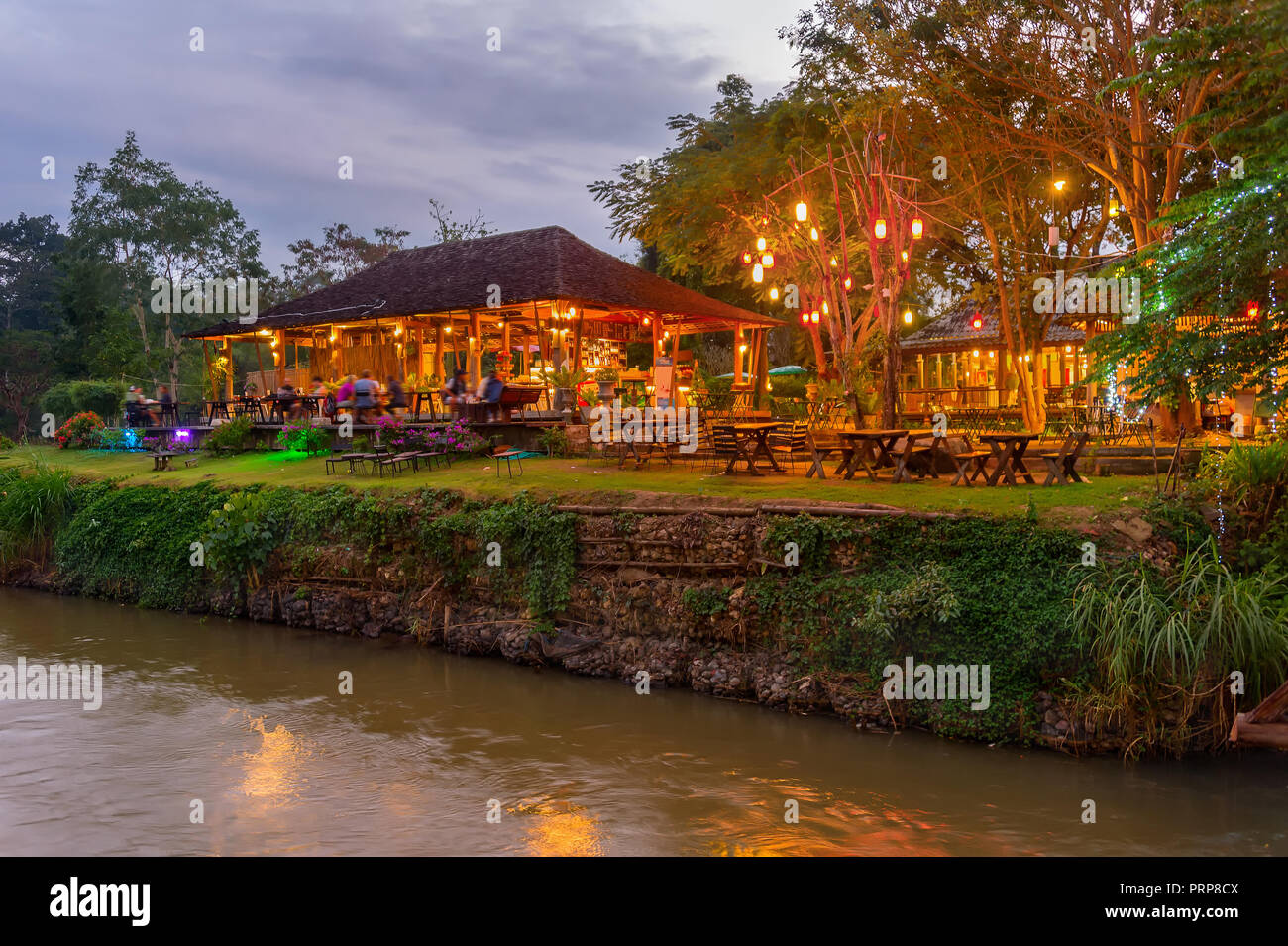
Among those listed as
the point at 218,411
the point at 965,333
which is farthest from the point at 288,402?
the point at 965,333

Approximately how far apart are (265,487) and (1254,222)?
14.8 meters

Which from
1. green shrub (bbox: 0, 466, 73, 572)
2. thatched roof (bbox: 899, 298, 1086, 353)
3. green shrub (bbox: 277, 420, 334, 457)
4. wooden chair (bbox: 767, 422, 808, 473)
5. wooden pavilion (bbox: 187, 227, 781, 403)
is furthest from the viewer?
thatched roof (bbox: 899, 298, 1086, 353)

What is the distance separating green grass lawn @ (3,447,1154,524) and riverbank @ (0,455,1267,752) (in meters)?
0.42

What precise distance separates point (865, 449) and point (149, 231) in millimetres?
46686

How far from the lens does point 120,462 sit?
2175 centimetres

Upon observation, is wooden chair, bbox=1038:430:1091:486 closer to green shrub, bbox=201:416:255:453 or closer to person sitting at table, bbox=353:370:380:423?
person sitting at table, bbox=353:370:380:423

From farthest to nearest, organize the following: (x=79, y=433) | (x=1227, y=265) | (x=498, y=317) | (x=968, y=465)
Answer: (x=79, y=433), (x=498, y=317), (x=968, y=465), (x=1227, y=265)

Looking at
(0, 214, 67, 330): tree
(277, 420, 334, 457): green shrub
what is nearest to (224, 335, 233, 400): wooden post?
(277, 420, 334, 457): green shrub

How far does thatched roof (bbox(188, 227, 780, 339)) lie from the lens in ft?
73.5

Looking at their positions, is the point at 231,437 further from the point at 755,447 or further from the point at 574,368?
the point at 755,447

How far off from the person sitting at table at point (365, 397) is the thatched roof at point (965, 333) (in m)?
21.3

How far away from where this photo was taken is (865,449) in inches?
Answer: 542

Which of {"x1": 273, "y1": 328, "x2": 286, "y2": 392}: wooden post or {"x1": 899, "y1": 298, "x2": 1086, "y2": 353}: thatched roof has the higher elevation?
{"x1": 899, "y1": 298, "x2": 1086, "y2": 353}: thatched roof

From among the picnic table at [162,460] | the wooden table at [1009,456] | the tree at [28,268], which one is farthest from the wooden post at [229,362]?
the tree at [28,268]
